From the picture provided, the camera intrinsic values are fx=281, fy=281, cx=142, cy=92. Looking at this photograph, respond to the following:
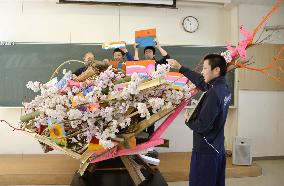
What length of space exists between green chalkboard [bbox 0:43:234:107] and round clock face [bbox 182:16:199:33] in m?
0.91

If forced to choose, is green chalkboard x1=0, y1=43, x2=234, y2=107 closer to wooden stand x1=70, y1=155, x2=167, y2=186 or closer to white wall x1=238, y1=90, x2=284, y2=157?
white wall x1=238, y1=90, x2=284, y2=157

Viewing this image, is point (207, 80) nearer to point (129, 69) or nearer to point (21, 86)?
point (129, 69)

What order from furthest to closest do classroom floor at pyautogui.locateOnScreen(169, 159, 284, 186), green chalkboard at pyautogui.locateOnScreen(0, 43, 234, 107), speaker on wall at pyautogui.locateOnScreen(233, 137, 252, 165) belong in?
1. green chalkboard at pyautogui.locateOnScreen(0, 43, 234, 107)
2. speaker on wall at pyautogui.locateOnScreen(233, 137, 252, 165)
3. classroom floor at pyautogui.locateOnScreen(169, 159, 284, 186)

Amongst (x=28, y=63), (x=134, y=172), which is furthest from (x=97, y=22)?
(x=134, y=172)

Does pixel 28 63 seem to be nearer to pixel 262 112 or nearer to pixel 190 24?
pixel 190 24

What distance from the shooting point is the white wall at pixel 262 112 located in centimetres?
450

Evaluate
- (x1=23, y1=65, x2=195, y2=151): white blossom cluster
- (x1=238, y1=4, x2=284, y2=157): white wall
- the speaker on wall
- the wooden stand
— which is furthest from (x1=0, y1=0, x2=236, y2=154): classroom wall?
(x1=23, y1=65, x2=195, y2=151): white blossom cluster

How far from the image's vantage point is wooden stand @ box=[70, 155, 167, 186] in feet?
6.38

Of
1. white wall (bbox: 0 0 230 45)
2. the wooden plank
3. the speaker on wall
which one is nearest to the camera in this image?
the wooden plank

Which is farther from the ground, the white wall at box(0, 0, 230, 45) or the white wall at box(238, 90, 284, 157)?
→ the white wall at box(0, 0, 230, 45)

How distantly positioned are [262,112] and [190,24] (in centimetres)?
185

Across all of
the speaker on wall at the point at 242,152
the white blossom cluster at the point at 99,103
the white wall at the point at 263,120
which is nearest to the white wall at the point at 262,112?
the white wall at the point at 263,120

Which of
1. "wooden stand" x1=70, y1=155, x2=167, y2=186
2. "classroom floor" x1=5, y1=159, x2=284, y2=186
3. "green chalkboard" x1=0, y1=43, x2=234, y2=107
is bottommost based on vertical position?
"classroom floor" x1=5, y1=159, x2=284, y2=186

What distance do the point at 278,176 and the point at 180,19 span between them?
2711mm
